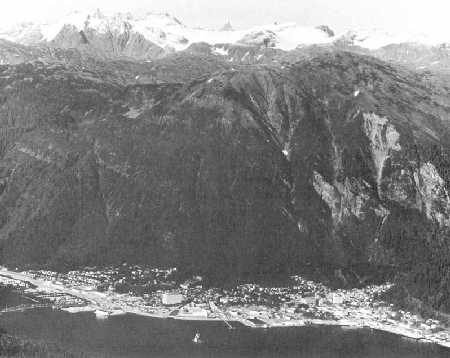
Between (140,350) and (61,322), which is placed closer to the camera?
(140,350)

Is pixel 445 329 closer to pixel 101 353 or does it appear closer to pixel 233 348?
pixel 233 348

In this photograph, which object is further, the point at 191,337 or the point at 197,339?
the point at 191,337

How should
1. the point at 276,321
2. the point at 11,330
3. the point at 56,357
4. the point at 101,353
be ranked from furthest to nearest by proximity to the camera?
the point at 276,321, the point at 11,330, the point at 101,353, the point at 56,357

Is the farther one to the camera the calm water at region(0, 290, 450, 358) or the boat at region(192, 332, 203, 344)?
the boat at region(192, 332, 203, 344)

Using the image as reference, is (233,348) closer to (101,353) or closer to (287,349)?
(287,349)

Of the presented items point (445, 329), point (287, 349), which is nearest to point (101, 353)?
point (287, 349)

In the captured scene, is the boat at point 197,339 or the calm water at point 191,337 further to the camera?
the boat at point 197,339

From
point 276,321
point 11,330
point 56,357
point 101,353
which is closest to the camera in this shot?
point 56,357

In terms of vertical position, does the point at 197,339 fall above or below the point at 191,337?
above
